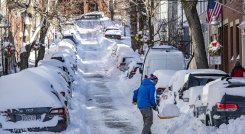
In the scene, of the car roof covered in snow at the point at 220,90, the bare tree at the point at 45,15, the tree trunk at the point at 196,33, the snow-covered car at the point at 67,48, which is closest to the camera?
the car roof covered in snow at the point at 220,90

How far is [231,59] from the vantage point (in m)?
35.7

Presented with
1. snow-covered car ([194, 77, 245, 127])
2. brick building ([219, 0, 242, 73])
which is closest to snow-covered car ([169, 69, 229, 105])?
snow-covered car ([194, 77, 245, 127])

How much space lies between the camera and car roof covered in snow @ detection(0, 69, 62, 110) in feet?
42.7

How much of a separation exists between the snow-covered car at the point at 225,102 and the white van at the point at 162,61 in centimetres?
1089

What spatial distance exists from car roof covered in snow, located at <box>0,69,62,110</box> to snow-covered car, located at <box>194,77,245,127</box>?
10.4 ft

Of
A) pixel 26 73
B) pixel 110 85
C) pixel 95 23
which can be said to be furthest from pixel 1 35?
pixel 95 23

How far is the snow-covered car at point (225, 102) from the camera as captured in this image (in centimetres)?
1245

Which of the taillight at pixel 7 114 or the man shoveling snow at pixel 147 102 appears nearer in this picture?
the taillight at pixel 7 114

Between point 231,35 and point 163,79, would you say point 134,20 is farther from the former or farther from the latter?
point 163,79

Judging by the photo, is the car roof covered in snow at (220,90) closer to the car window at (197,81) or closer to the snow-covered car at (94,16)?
the car window at (197,81)

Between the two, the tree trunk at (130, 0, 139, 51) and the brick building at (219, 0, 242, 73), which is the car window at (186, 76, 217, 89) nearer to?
the brick building at (219, 0, 242, 73)

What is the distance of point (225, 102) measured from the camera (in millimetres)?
12484

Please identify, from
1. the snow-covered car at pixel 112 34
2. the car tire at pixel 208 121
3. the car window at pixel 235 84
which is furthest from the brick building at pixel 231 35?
the snow-covered car at pixel 112 34

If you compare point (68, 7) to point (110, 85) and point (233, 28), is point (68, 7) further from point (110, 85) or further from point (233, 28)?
point (233, 28)
